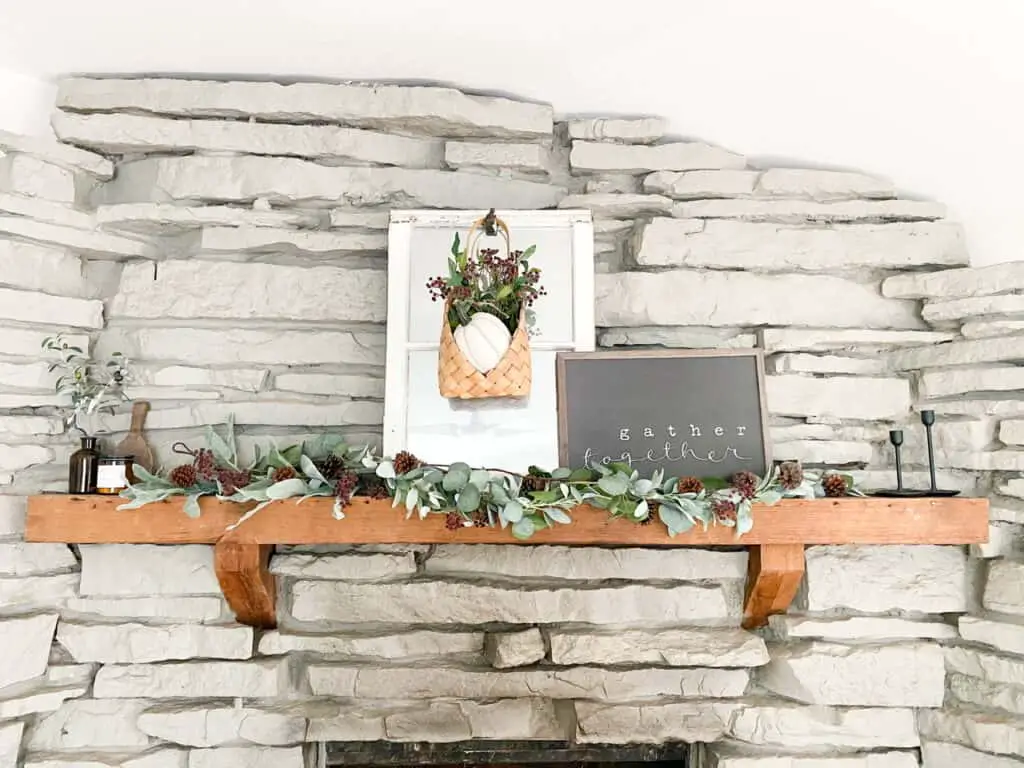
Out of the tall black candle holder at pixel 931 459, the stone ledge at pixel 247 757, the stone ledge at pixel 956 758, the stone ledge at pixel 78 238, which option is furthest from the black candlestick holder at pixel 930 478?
the stone ledge at pixel 78 238

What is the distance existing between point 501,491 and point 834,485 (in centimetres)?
74

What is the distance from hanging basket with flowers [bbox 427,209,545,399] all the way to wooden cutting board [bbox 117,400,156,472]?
700 mm

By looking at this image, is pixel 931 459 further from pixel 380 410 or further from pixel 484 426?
pixel 380 410

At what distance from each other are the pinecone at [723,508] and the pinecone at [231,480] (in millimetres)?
955

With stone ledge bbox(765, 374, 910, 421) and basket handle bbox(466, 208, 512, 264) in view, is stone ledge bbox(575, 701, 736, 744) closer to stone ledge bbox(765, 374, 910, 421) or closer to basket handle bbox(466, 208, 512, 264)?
stone ledge bbox(765, 374, 910, 421)

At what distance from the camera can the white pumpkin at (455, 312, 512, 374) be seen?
5.48ft

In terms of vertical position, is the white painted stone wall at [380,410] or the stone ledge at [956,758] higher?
the white painted stone wall at [380,410]

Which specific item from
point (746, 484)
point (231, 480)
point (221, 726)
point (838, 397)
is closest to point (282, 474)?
point (231, 480)

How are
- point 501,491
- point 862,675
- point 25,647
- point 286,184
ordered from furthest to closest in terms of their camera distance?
point 286,184 → point 862,675 → point 25,647 → point 501,491

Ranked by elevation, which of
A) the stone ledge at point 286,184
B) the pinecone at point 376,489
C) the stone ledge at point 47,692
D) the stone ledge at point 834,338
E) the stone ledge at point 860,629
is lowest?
the stone ledge at point 47,692

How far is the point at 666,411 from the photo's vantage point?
5.98 ft

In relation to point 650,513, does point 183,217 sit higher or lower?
higher

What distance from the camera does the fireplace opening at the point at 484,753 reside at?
72.5 inches

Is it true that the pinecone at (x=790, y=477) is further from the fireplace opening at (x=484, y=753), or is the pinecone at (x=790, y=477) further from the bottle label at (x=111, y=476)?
the bottle label at (x=111, y=476)
